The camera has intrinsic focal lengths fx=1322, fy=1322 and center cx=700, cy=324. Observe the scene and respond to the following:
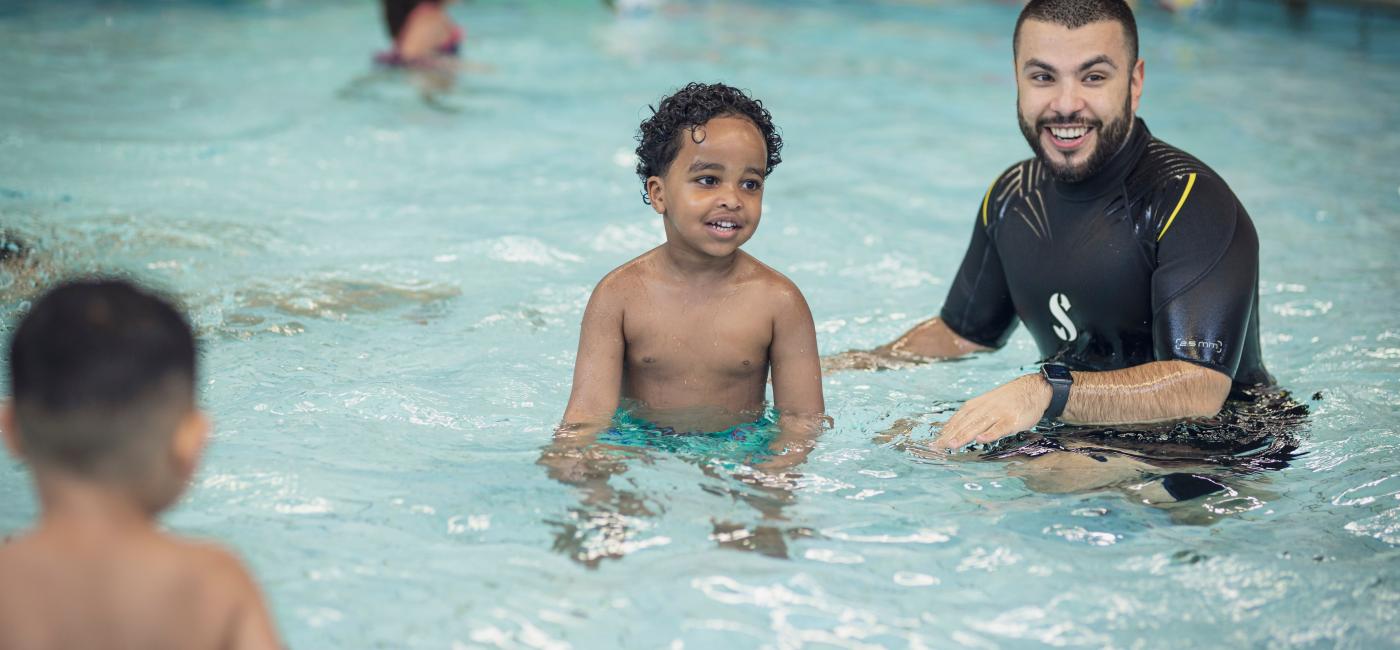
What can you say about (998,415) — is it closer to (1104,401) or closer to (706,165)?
(1104,401)

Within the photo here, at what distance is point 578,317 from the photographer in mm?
4980

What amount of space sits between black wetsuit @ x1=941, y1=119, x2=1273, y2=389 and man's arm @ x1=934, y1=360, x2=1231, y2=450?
6 centimetres

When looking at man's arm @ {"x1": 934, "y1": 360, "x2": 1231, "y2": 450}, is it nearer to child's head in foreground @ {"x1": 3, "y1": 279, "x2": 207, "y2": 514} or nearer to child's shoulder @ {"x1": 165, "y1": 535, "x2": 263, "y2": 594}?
child's shoulder @ {"x1": 165, "y1": 535, "x2": 263, "y2": 594}

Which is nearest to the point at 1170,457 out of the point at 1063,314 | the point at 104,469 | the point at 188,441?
the point at 1063,314

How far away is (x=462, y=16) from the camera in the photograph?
535 inches

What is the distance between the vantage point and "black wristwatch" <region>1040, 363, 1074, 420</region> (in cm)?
321

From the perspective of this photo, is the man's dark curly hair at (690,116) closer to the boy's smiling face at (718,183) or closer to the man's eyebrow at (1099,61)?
the boy's smiling face at (718,183)

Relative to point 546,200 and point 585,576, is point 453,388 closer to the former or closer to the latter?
point 585,576

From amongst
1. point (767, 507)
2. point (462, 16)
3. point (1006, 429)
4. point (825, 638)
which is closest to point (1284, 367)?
point (1006, 429)

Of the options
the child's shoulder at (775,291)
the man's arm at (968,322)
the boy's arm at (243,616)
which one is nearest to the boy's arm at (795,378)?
the child's shoulder at (775,291)

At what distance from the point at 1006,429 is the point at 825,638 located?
2.53 ft

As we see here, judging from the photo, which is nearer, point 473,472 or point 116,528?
point 116,528

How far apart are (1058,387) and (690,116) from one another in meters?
1.11

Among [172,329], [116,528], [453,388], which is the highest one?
[172,329]
